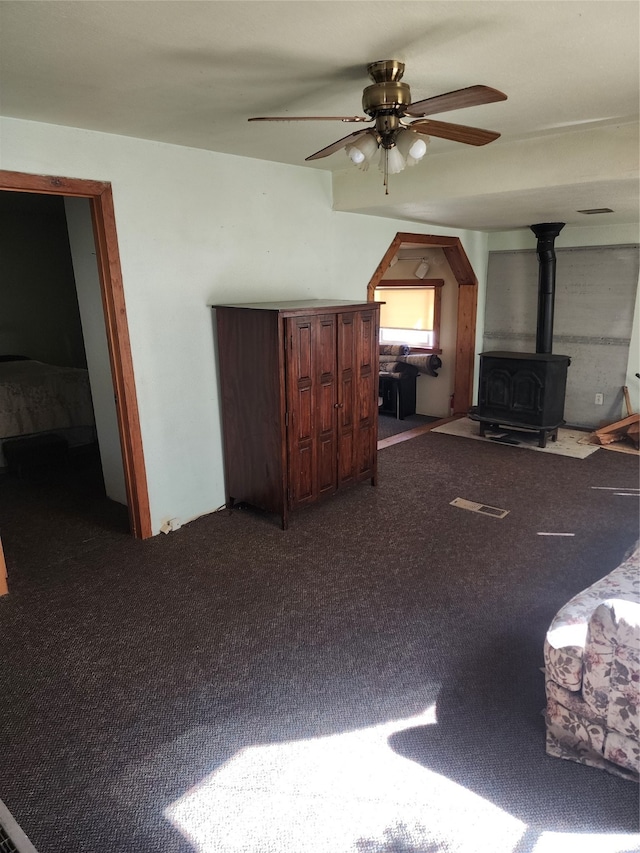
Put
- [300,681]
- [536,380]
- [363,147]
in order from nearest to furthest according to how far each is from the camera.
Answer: [363,147], [300,681], [536,380]

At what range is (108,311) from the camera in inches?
129

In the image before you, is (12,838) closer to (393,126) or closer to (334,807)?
(334,807)

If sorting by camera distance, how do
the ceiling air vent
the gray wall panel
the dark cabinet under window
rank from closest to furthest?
the ceiling air vent, the gray wall panel, the dark cabinet under window

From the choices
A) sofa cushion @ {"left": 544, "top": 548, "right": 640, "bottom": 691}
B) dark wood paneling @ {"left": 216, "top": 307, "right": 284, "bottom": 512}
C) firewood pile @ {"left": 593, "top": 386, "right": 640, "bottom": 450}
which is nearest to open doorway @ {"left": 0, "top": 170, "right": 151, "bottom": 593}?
dark wood paneling @ {"left": 216, "top": 307, "right": 284, "bottom": 512}

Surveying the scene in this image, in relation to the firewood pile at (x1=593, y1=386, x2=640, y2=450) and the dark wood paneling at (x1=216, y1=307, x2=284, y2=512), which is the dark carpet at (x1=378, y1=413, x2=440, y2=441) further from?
the dark wood paneling at (x1=216, y1=307, x2=284, y2=512)

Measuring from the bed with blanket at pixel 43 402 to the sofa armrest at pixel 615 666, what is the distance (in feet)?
15.8

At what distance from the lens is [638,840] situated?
1.63 m

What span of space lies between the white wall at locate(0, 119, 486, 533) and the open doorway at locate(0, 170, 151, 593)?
0.05m

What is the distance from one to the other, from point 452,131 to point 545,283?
13.1ft

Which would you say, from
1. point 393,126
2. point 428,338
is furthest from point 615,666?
point 428,338

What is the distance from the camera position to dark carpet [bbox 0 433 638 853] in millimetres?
1735

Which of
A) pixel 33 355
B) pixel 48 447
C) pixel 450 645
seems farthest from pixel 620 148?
pixel 33 355

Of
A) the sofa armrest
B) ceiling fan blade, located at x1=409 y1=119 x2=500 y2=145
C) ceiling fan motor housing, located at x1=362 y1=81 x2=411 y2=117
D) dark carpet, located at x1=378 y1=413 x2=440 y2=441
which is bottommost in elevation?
dark carpet, located at x1=378 y1=413 x2=440 y2=441

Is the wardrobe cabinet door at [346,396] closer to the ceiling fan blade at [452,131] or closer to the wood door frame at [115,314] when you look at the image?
the wood door frame at [115,314]
